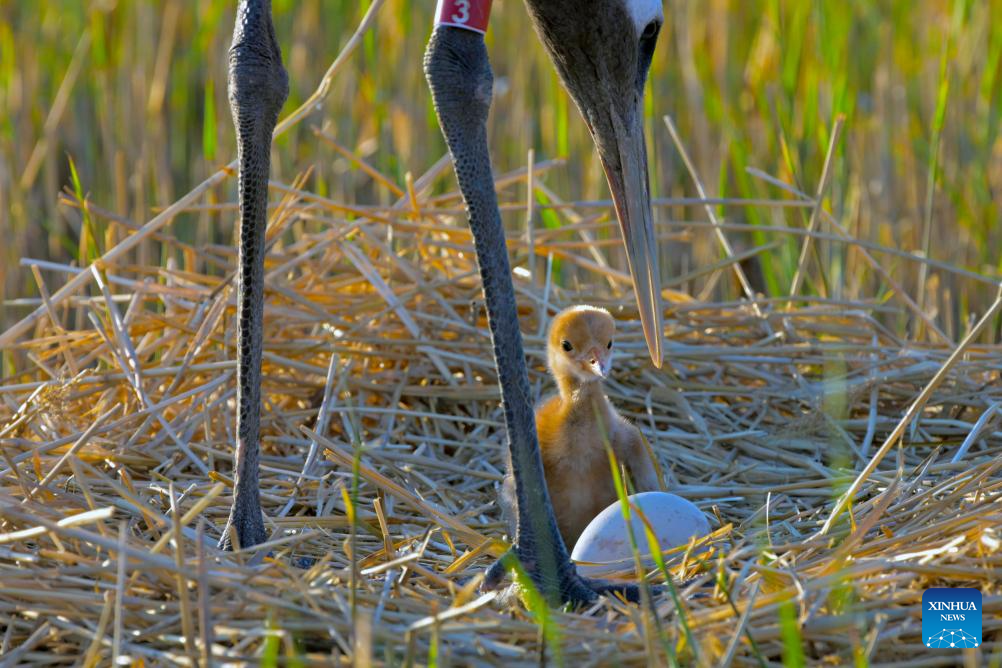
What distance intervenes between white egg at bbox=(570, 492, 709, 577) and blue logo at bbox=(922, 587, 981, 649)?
57cm

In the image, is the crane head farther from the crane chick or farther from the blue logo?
the blue logo

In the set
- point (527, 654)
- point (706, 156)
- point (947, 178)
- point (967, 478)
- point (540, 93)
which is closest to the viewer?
point (527, 654)

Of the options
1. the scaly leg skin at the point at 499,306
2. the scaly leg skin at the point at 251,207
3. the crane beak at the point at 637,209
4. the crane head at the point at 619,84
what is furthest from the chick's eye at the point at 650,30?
the scaly leg skin at the point at 251,207

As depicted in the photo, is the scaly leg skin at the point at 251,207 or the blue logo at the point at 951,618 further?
the scaly leg skin at the point at 251,207

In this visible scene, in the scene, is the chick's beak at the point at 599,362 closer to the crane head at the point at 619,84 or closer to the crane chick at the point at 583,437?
the crane chick at the point at 583,437

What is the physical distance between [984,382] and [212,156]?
7.97 feet

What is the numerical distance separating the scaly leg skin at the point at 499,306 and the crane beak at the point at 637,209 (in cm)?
32

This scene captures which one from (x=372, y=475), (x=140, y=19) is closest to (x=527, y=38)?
(x=140, y=19)

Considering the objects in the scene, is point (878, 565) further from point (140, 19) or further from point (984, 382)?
point (140, 19)

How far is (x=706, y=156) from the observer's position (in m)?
5.24

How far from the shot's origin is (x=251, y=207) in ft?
8.21

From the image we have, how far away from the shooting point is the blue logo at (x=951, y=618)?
1.93m

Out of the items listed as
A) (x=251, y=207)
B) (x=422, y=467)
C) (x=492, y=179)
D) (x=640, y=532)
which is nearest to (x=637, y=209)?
(x=492, y=179)

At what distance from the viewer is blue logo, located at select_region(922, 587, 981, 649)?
1.93 metres
